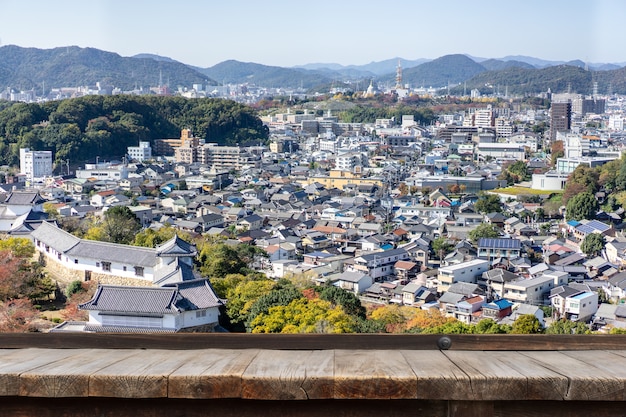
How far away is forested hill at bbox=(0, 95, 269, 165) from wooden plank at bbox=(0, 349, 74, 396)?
60.0 feet

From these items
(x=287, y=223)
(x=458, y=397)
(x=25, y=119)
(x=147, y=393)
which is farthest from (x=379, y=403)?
(x=25, y=119)

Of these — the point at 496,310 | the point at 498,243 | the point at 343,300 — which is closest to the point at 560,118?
the point at 498,243

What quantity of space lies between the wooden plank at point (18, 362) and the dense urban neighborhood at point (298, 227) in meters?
1.19

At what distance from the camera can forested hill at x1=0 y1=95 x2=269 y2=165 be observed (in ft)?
59.9

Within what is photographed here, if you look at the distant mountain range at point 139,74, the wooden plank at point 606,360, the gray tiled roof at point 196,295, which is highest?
the distant mountain range at point 139,74

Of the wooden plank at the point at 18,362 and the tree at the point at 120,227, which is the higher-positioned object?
the wooden plank at the point at 18,362

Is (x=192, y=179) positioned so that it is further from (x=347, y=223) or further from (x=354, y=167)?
(x=347, y=223)

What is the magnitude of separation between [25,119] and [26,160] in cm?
303

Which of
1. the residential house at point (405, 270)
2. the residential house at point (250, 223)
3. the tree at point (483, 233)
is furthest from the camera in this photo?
the residential house at point (250, 223)

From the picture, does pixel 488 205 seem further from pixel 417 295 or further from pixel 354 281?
pixel 417 295

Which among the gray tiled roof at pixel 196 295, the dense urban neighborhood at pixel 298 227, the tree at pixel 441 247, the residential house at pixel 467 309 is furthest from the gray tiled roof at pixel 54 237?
the tree at pixel 441 247

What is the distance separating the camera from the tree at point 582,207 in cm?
Answer: 1095

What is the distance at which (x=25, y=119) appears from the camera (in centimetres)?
1888

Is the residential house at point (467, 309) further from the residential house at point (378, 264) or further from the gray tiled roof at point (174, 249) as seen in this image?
the gray tiled roof at point (174, 249)
